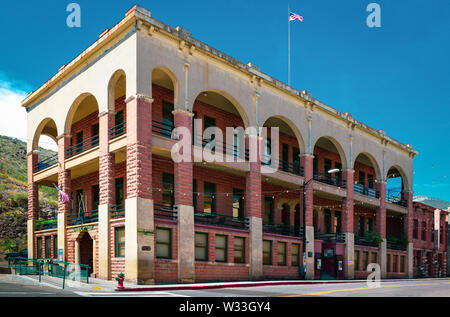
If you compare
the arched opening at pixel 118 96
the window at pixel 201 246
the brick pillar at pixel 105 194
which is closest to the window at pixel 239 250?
the window at pixel 201 246

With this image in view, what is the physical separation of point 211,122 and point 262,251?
9793 mm

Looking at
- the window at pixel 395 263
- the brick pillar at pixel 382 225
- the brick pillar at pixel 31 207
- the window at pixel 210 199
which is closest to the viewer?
the window at pixel 210 199

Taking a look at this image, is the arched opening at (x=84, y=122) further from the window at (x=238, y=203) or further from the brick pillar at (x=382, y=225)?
the brick pillar at (x=382, y=225)

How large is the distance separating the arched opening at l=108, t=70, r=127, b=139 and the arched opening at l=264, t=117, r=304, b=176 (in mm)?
11574

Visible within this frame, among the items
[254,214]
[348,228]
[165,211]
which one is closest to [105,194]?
[165,211]

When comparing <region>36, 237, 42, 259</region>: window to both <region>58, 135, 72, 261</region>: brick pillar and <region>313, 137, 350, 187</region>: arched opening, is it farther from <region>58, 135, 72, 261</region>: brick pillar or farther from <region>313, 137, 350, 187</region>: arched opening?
<region>313, 137, 350, 187</region>: arched opening

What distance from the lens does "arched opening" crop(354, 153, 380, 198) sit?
4647 cm

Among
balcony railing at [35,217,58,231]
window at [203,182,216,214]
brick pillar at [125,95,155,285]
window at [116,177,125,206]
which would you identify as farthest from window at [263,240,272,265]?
balcony railing at [35,217,58,231]

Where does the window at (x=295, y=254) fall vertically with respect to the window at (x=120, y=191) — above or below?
below

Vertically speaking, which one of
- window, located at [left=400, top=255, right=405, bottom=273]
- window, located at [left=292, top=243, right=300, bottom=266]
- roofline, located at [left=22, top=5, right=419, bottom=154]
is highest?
roofline, located at [left=22, top=5, right=419, bottom=154]

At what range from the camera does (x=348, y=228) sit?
1604 inches

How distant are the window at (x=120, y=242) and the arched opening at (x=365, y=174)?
26.4 metres

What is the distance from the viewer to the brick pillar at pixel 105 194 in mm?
25828
